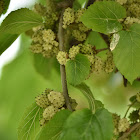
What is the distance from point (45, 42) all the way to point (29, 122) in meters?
0.17

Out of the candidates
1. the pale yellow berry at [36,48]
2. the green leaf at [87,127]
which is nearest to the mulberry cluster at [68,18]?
the pale yellow berry at [36,48]

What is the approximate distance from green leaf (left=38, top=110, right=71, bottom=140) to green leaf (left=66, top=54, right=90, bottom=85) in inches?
2.9

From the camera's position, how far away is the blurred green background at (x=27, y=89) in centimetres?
104

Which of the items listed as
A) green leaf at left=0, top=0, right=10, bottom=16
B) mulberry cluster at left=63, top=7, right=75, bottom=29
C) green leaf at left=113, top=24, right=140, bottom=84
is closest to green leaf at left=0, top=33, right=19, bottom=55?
green leaf at left=0, top=0, right=10, bottom=16

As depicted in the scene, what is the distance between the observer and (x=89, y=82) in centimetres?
106

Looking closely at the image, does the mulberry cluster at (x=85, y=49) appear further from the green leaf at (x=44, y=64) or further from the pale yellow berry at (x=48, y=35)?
the green leaf at (x=44, y=64)

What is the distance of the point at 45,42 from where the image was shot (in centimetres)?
70

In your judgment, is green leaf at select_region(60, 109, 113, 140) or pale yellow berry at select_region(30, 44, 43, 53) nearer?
green leaf at select_region(60, 109, 113, 140)

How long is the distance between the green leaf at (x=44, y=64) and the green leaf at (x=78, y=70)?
12.9 inches

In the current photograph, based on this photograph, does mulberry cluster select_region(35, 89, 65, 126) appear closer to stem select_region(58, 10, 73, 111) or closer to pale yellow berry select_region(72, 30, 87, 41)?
stem select_region(58, 10, 73, 111)

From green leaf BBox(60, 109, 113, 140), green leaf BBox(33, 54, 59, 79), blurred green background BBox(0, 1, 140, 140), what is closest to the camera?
green leaf BBox(60, 109, 113, 140)

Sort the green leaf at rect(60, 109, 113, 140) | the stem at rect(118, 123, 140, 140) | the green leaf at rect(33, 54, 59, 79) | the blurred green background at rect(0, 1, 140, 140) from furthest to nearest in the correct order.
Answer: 1. the blurred green background at rect(0, 1, 140, 140)
2. the green leaf at rect(33, 54, 59, 79)
3. the stem at rect(118, 123, 140, 140)
4. the green leaf at rect(60, 109, 113, 140)

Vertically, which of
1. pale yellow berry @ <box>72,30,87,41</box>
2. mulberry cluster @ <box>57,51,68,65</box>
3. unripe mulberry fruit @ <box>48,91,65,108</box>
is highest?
pale yellow berry @ <box>72,30,87,41</box>

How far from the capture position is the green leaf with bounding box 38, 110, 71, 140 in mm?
526
